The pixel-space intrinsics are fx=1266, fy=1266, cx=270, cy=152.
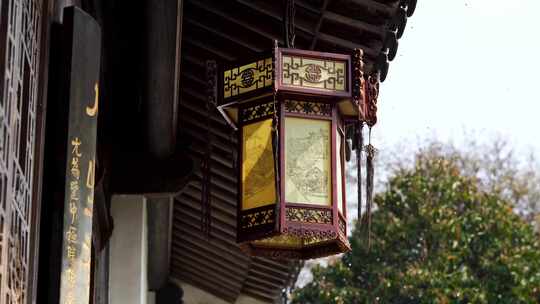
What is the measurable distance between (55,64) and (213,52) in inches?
111

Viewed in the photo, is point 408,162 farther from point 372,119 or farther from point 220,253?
point 372,119

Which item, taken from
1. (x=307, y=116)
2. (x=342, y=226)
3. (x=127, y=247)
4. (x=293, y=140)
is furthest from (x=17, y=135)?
(x=127, y=247)

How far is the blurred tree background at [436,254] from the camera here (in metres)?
20.1

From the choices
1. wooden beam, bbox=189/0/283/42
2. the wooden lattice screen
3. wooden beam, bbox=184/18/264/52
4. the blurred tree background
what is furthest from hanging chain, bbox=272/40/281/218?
the blurred tree background

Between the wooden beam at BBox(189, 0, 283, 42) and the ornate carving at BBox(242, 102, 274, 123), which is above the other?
the wooden beam at BBox(189, 0, 283, 42)

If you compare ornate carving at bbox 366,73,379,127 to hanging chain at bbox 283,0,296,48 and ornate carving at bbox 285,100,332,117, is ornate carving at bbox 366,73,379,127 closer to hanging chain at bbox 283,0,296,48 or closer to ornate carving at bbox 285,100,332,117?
ornate carving at bbox 285,100,332,117

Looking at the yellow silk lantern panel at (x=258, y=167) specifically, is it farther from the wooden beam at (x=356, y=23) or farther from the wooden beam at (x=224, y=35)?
the wooden beam at (x=224, y=35)

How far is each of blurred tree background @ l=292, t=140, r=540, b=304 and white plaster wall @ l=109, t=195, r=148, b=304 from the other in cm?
1104

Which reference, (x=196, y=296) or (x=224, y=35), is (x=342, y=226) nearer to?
(x=224, y=35)

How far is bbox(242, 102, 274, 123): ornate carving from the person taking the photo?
18.9 feet

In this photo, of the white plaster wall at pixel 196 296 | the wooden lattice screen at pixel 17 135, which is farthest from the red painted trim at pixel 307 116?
the white plaster wall at pixel 196 296

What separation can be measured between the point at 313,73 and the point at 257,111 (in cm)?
31

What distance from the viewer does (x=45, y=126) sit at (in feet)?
16.1

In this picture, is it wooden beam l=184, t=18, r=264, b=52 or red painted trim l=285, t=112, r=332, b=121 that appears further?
wooden beam l=184, t=18, r=264, b=52
